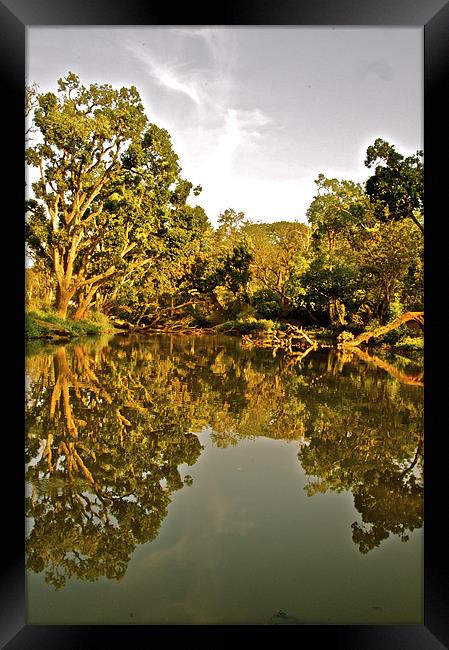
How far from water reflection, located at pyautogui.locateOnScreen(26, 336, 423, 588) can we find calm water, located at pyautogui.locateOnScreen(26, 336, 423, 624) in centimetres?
2

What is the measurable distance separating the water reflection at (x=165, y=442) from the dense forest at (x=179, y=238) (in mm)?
7559

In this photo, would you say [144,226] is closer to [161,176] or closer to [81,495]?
[161,176]

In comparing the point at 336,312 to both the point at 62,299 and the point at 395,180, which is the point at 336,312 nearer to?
the point at 395,180

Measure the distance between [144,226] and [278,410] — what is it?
14902 millimetres

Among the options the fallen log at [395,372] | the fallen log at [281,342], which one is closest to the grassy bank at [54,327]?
the fallen log at [281,342]

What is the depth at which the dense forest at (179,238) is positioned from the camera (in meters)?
16.1

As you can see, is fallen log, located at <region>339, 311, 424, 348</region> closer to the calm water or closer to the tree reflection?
the calm water

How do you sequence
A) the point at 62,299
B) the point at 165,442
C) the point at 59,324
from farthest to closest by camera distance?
the point at 62,299 → the point at 59,324 → the point at 165,442

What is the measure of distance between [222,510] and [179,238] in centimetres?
1863

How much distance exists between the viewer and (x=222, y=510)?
2.80 metres

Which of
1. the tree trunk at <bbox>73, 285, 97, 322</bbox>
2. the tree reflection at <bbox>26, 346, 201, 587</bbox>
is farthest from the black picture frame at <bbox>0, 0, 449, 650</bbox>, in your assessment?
the tree trunk at <bbox>73, 285, 97, 322</bbox>

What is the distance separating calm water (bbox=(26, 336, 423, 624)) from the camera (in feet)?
6.59

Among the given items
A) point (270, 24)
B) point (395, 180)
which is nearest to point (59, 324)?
point (395, 180)
